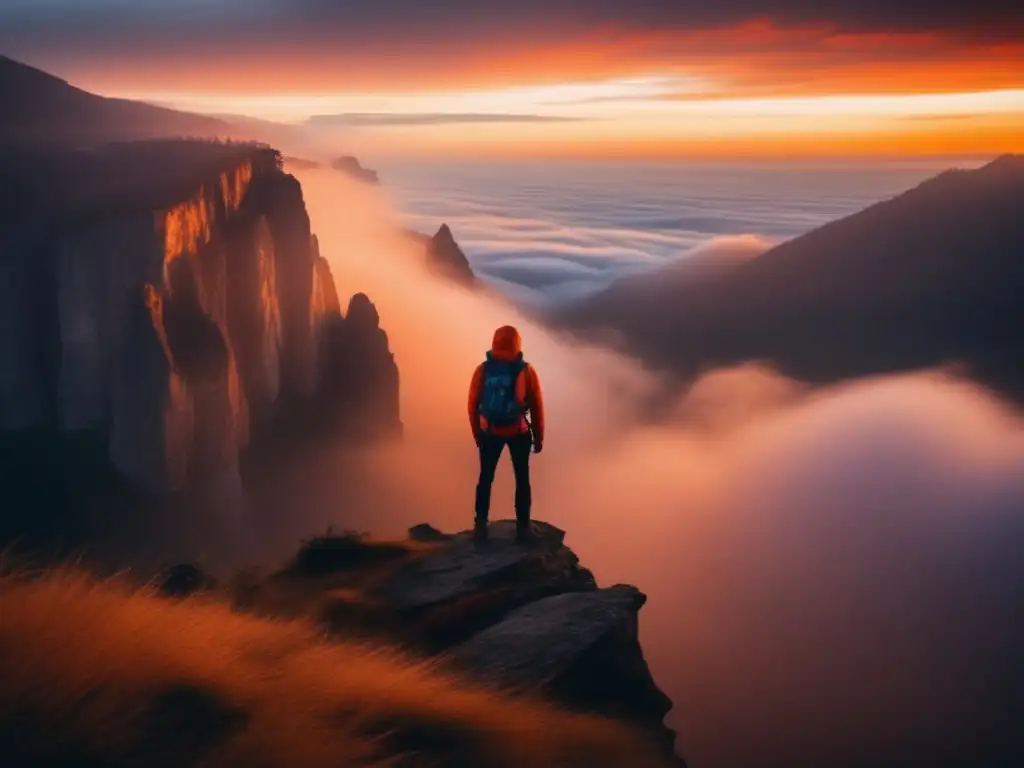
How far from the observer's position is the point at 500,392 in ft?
35.0

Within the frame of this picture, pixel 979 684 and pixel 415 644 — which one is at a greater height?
pixel 415 644

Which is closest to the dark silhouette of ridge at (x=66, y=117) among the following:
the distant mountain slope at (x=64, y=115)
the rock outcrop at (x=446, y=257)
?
the distant mountain slope at (x=64, y=115)

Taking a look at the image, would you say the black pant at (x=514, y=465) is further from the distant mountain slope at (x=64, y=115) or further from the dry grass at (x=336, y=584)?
the distant mountain slope at (x=64, y=115)

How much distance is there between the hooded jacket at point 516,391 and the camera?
10.6 m

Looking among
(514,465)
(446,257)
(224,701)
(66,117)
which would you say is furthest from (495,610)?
(446,257)

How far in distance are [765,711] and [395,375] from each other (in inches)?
1252

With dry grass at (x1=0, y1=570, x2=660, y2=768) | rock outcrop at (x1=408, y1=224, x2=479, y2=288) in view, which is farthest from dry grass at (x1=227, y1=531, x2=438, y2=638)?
rock outcrop at (x1=408, y1=224, x2=479, y2=288)

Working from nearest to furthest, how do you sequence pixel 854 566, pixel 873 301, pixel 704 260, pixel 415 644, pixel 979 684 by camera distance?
pixel 415 644, pixel 979 684, pixel 854 566, pixel 873 301, pixel 704 260

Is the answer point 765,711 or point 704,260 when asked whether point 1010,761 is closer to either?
point 765,711

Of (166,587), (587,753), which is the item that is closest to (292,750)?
(587,753)

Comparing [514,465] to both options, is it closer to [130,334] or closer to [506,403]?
[506,403]

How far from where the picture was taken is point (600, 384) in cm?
10431

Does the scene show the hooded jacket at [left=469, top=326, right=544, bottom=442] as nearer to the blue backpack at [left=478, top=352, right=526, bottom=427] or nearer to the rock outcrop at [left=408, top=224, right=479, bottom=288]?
the blue backpack at [left=478, top=352, right=526, bottom=427]

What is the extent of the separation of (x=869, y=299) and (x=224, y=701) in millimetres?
121426
